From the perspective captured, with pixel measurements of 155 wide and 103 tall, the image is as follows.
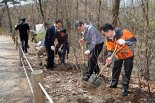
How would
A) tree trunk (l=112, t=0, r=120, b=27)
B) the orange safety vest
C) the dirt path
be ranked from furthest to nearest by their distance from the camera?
tree trunk (l=112, t=0, r=120, b=27) < the dirt path < the orange safety vest

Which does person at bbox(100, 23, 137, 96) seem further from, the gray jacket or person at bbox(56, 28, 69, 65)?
person at bbox(56, 28, 69, 65)

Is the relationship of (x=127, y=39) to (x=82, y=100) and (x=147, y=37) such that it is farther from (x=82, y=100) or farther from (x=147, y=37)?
(x=82, y=100)

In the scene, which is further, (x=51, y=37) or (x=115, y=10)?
(x=115, y=10)

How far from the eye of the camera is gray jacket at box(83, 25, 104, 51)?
793 centimetres

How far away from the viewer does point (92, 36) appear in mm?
7949

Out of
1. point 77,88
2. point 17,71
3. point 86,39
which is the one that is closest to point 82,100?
point 77,88

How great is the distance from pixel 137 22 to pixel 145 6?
0.48 meters

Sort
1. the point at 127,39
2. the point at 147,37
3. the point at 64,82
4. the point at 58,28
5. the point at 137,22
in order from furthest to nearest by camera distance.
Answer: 1. the point at 58,28
2. the point at 64,82
3. the point at 137,22
4. the point at 147,37
5. the point at 127,39

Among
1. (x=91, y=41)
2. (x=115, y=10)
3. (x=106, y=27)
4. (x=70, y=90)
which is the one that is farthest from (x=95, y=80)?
(x=115, y=10)

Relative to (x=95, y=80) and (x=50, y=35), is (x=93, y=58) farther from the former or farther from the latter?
(x=50, y=35)

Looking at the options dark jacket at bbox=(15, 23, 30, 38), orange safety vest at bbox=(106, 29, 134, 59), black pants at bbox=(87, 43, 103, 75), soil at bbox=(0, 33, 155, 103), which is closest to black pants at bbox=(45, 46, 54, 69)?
soil at bbox=(0, 33, 155, 103)

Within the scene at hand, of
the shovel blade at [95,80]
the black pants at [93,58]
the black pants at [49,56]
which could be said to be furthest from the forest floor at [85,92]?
the black pants at [49,56]

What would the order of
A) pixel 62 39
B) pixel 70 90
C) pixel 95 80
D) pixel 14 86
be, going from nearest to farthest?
1. pixel 95 80
2. pixel 70 90
3. pixel 14 86
4. pixel 62 39

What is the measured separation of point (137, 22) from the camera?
7699 millimetres
